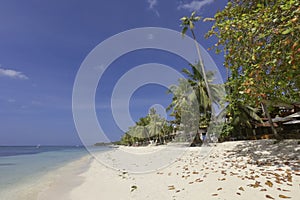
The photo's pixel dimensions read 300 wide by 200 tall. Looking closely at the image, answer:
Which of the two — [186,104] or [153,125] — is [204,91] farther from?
[153,125]

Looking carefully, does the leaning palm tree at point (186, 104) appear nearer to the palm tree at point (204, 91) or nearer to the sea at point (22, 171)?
the palm tree at point (204, 91)

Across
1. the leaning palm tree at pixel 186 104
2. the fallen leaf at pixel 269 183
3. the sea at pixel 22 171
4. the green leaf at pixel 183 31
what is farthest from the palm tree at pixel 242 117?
the sea at pixel 22 171

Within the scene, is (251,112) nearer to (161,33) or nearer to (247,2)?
(161,33)

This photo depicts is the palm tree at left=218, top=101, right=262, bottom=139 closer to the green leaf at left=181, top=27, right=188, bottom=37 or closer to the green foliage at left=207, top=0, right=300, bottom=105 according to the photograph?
the green leaf at left=181, top=27, right=188, bottom=37

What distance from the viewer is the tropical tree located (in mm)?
3168

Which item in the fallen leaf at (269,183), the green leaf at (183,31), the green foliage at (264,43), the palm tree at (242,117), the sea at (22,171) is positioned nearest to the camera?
the green foliage at (264,43)

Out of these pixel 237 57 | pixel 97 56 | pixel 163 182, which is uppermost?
pixel 97 56

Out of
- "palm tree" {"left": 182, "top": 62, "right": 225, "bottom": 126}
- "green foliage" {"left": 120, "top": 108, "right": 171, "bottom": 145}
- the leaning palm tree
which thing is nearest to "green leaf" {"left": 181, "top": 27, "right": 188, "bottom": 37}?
"palm tree" {"left": 182, "top": 62, "right": 225, "bottom": 126}

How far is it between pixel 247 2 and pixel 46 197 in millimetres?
10047

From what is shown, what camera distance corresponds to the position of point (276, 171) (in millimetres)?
4992

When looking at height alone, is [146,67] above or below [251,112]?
above

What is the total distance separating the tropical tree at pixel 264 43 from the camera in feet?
10.4

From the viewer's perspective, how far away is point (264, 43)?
378 cm

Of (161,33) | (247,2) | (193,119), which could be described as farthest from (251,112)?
(247,2)
